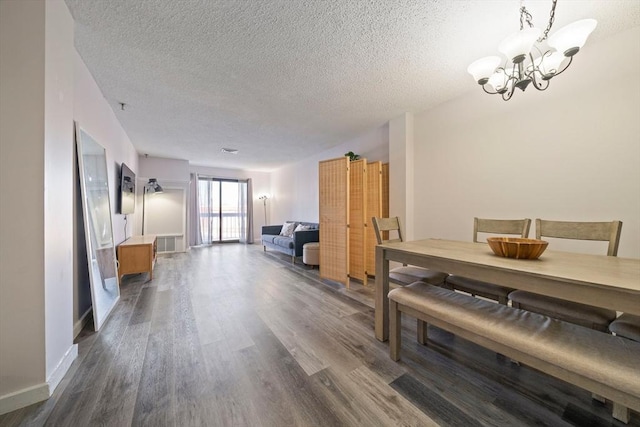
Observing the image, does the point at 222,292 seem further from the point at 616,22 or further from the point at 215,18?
the point at 616,22

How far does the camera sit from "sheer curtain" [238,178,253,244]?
7614 mm

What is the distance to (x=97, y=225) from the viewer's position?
2.42 meters

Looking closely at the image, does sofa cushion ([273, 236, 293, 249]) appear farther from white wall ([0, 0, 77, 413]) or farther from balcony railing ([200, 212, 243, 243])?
white wall ([0, 0, 77, 413])

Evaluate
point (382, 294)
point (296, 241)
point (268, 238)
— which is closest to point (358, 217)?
point (296, 241)

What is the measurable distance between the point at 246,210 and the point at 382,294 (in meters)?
6.62

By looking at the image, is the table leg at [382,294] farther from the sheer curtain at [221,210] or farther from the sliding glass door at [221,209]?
the sliding glass door at [221,209]

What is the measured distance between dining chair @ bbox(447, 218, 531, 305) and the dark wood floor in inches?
17.1

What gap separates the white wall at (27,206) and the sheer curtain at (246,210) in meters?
6.18

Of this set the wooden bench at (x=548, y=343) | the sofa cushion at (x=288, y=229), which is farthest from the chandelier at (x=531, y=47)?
the sofa cushion at (x=288, y=229)

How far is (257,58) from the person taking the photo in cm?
211

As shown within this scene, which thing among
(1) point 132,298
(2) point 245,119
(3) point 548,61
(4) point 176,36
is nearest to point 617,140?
(3) point 548,61

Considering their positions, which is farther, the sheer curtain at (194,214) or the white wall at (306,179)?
the sheer curtain at (194,214)

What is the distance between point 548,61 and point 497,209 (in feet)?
4.97

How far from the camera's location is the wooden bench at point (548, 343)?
866 millimetres
